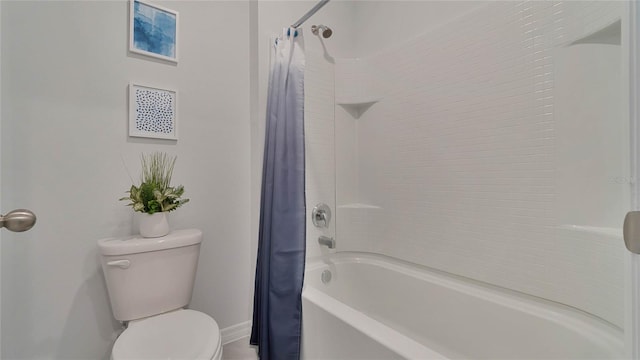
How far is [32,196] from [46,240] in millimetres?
193

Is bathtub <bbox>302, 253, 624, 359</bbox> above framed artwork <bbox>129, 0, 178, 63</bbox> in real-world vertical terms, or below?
below

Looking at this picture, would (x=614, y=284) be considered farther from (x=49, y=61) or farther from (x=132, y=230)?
(x=49, y=61)

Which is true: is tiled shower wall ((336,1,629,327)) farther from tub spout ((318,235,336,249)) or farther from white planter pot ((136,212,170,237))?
white planter pot ((136,212,170,237))

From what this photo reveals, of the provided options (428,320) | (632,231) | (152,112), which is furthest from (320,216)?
(632,231)

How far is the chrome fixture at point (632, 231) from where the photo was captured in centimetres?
38

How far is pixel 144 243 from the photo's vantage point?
1.16 metres

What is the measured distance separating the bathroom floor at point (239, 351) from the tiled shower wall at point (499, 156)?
0.81 m

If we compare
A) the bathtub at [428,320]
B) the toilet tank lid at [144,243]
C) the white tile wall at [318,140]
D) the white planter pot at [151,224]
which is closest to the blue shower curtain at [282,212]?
the bathtub at [428,320]

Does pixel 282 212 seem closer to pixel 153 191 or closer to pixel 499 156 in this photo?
pixel 153 191

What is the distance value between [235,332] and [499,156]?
1736 millimetres

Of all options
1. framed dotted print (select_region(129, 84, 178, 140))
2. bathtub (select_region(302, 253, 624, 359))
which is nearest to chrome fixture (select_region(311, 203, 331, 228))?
bathtub (select_region(302, 253, 624, 359))

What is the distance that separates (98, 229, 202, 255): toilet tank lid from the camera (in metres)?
1.11

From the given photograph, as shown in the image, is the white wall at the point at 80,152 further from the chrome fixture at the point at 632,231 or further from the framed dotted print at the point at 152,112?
the chrome fixture at the point at 632,231

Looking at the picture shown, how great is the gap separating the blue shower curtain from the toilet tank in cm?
36
